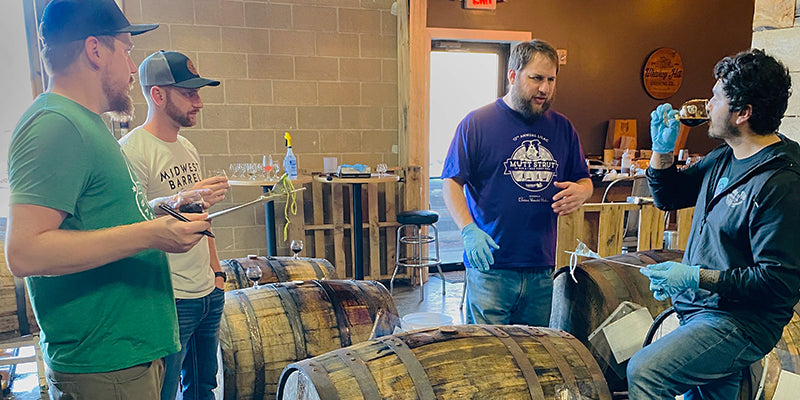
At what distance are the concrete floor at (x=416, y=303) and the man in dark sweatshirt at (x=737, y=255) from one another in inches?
93.8

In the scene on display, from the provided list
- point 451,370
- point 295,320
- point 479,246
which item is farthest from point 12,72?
point 451,370

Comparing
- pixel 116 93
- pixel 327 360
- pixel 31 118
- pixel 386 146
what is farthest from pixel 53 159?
pixel 386 146

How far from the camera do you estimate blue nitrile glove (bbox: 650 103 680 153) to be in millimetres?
2014

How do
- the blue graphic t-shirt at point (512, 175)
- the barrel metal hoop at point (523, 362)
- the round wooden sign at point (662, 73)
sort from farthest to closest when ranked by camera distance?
1. the round wooden sign at point (662, 73)
2. the blue graphic t-shirt at point (512, 175)
3. the barrel metal hoop at point (523, 362)

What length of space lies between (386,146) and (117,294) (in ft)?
13.4

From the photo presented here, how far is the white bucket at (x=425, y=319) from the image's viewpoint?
4043 millimetres

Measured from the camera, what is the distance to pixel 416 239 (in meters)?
5.15

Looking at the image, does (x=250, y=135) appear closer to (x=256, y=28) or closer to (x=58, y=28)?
(x=256, y=28)

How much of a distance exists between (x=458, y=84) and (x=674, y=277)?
4.56 meters

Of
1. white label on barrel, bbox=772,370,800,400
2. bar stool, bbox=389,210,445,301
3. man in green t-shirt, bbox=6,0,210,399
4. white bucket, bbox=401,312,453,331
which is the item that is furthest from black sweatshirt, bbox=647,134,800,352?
bar stool, bbox=389,210,445,301

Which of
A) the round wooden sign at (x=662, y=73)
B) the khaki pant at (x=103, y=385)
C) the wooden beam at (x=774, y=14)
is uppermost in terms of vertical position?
the round wooden sign at (x=662, y=73)

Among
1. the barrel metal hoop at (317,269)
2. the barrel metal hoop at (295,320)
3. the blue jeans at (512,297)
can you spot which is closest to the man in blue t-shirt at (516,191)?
the blue jeans at (512,297)

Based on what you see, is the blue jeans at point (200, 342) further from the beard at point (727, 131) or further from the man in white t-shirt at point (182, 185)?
A: the beard at point (727, 131)

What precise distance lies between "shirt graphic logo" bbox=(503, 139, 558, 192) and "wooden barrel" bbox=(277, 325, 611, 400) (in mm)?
829
